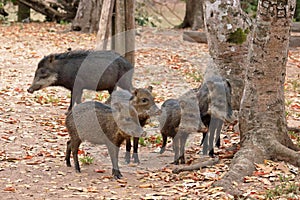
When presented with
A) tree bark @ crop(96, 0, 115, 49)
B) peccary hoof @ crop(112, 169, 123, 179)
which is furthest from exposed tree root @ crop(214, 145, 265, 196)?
tree bark @ crop(96, 0, 115, 49)

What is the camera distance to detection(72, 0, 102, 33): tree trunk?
17406 millimetres

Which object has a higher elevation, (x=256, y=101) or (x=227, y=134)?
(x=256, y=101)

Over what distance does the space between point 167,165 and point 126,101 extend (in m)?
0.94

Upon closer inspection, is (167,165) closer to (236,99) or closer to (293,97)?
(236,99)

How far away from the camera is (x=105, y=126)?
19.1 feet

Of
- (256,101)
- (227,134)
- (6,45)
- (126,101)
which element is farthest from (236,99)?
(6,45)

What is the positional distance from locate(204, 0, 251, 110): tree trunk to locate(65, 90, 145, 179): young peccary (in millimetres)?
2259

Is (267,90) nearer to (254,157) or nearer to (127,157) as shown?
(254,157)

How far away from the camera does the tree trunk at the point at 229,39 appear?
24.4ft

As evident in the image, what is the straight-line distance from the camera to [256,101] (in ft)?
18.7

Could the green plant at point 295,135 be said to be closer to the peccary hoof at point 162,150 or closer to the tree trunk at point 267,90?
the tree trunk at point 267,90

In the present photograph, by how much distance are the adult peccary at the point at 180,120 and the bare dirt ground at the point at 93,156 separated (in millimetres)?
257

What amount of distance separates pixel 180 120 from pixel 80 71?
2776 millimetres

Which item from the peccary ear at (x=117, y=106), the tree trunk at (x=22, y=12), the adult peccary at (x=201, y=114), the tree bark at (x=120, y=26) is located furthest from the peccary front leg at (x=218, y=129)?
the tree trunk at (x=22, y=12)
